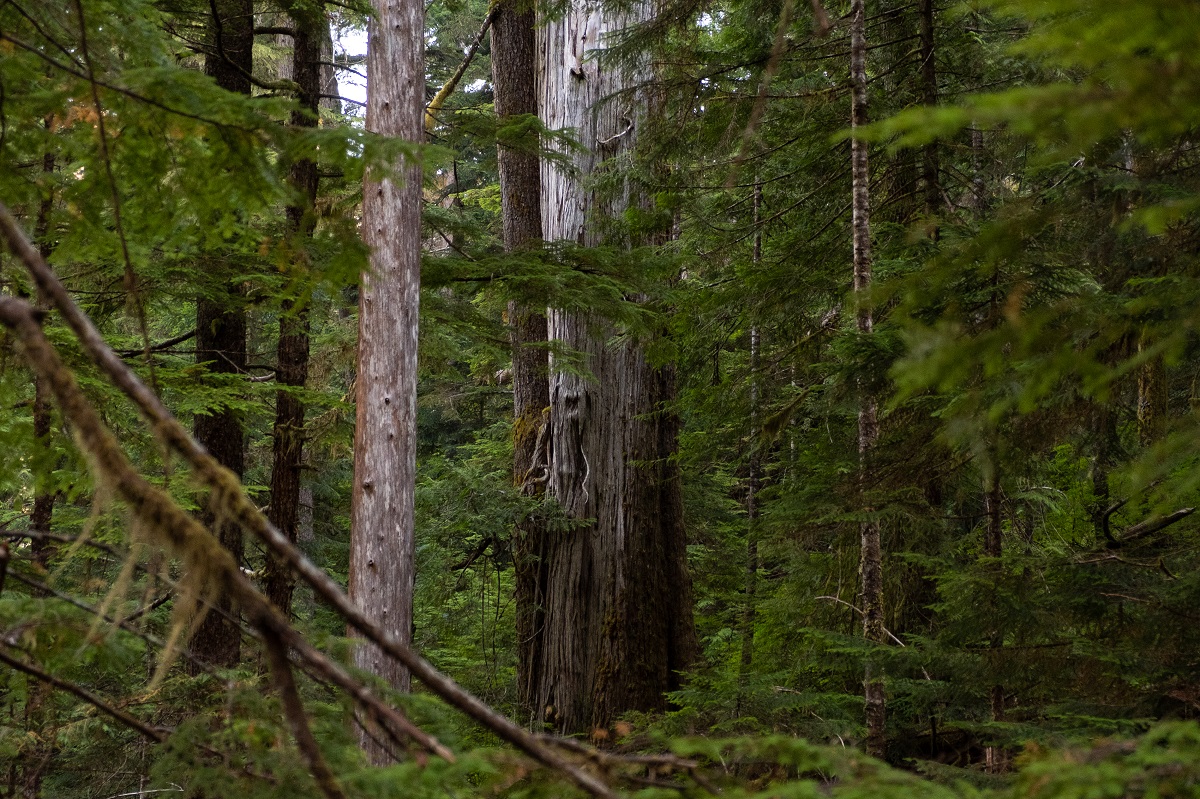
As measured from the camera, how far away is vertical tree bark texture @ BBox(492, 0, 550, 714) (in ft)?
24.7

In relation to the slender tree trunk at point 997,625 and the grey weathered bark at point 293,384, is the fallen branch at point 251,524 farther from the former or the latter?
the grey weathered bark at point 293,384

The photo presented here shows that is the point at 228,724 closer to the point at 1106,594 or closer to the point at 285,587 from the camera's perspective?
the point at 1106,594

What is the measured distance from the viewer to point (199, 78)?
2365mm

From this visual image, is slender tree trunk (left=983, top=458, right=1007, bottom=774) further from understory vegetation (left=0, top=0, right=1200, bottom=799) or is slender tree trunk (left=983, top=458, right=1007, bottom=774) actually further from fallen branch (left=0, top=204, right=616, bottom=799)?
fallen branch (left=0, top=204, right=616, bottom=799)

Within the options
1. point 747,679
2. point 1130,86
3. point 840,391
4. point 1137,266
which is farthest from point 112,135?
point 747,679

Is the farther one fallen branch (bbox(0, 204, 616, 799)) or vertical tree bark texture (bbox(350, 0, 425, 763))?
vertical tree bark texture (bbox(350, 0, 425, 763))

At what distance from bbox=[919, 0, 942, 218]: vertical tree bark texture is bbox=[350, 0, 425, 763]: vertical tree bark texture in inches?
134

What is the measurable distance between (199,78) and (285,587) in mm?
5462

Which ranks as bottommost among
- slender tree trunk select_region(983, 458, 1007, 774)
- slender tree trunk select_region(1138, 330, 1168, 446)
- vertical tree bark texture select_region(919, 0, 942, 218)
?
slender tree trunk select_region(983, 458, 1007, 774)

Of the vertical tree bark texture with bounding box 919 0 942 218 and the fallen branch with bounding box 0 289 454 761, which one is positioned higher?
the vertical tree bark texture with bounding box 919 0 942 218

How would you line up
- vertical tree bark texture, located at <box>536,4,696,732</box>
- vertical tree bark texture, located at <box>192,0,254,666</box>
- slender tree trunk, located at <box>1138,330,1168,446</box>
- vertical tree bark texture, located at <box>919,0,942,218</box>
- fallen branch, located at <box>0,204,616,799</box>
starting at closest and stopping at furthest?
fallen branch, located at <box>0,204,616,799</box>
slender tree trunk, located at <box>1138,330,1168,446</box>
vertical tree bark texture, located at <box>919,0,942,218</box>
vertical tree bark texture, located at <box>192,0,254,666</box>
vertical tree bark texture, located at <box>536,4,696,732</box>

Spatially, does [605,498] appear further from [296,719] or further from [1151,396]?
[296,719]

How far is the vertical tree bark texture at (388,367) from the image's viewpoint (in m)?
5.61

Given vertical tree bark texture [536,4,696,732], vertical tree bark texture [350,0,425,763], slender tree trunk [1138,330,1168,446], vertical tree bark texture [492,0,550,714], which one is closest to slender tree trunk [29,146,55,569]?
vertical tree bark texture [350,0,425,763]
